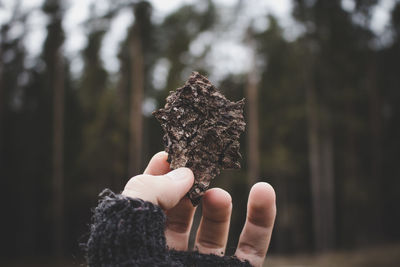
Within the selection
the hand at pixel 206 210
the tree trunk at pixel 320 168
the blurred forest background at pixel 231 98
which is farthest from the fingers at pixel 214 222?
the tree trunk at pixel 320 168

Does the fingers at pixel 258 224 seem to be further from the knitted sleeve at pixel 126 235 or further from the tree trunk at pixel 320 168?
the tree trunk at pixel 320 168

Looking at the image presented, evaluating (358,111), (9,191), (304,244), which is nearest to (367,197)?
(358,111)

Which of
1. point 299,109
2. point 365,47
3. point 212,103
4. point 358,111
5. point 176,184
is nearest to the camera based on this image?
point 176,184

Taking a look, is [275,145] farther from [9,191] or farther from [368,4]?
[9,191]

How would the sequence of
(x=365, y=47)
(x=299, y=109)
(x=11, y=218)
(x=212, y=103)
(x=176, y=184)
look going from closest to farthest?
(x=176, y=184) < (x=212, y=103) < (x=365, y=47) < (x=299, y=109) < (x=11, y=218)

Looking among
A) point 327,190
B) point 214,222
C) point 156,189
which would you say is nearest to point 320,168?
point 327,190

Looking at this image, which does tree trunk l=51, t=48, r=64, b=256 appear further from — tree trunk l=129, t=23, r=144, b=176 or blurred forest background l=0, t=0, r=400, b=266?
tree trunk l=129, t=23, r=144, b=176
